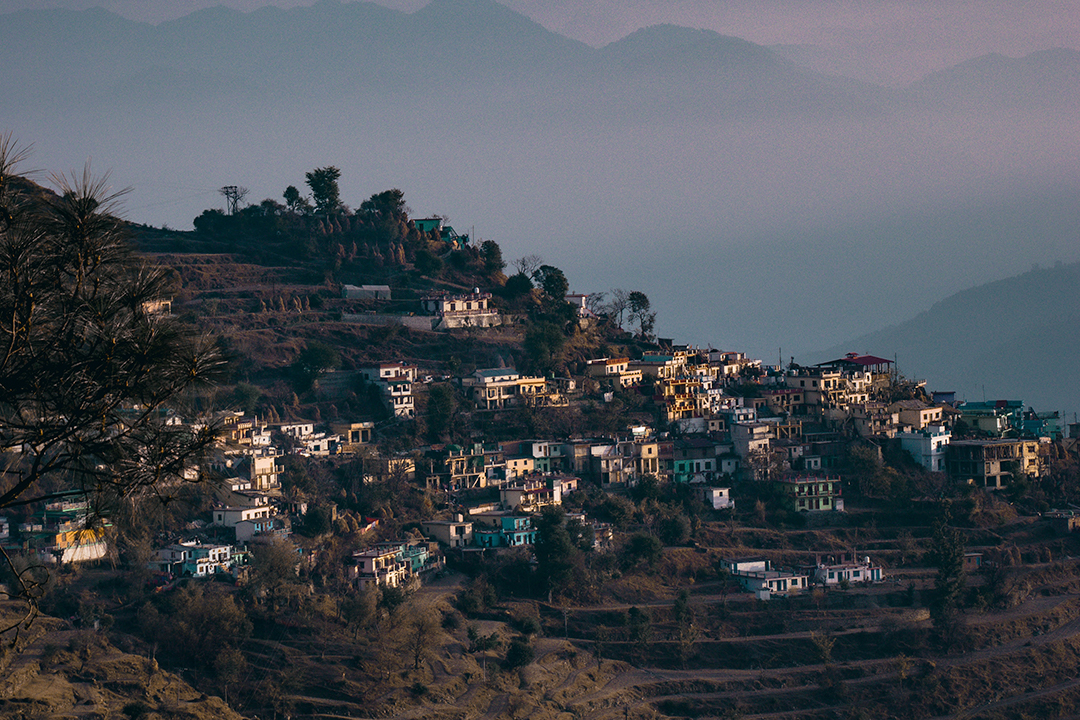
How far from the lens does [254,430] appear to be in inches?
1196

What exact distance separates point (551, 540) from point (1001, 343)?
90.0 metres

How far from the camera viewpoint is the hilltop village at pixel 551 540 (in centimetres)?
2286

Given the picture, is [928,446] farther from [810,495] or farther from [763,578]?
[763,578]

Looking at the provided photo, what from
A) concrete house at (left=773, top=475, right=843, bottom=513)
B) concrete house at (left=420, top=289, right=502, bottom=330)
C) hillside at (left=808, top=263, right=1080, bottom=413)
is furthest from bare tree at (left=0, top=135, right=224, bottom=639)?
hillside at (left=808, top=263, right=1080, bottom=413)

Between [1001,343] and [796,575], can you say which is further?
[1001,343]

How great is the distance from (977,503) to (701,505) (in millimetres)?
6667

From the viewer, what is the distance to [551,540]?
2670 centimetres

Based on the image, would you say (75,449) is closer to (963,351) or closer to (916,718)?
(916,718)

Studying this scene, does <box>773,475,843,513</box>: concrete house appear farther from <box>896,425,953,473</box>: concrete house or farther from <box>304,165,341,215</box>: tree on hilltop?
<box>304,165,341,215</box>: tree on hilltop

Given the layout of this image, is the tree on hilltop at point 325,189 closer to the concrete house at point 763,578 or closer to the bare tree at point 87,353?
the concrete house at point 763,578

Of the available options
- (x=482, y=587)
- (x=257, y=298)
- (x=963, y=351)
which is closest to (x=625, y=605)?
(x=482, y=587)

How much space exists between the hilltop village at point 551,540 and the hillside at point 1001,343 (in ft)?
175

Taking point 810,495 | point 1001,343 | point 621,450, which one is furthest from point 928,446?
point 1001,343

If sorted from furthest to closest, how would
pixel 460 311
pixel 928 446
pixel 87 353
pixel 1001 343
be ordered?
1. pixel 1001 343
2. pixel 460 311
3. pixel 928 446
4. pixel 87 353
